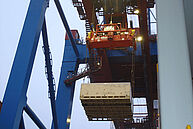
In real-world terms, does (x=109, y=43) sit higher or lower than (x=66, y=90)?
higher

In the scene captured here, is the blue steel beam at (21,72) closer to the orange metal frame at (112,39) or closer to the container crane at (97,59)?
the container crane at (97,59)

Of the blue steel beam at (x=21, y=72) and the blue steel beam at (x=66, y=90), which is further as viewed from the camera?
the blue steel beam at (x=66, y=90)

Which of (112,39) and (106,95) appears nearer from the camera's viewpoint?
(106,95)

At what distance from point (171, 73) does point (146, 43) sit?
16.5 meters

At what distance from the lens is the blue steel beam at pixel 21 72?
1001 cm

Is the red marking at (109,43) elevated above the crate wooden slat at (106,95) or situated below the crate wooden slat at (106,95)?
above

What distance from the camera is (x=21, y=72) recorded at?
35.1 feet

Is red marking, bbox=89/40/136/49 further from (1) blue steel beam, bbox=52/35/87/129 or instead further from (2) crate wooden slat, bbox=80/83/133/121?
(1) blue steel beam, bbox=52/35/87/129

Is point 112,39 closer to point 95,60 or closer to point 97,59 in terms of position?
point 95,60

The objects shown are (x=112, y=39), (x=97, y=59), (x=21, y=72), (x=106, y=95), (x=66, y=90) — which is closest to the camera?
(x=21, y=72)

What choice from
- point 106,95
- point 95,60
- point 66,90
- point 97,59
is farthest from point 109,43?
point 66,90

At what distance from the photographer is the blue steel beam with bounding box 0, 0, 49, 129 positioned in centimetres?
1001

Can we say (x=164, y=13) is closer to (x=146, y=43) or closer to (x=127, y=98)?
(x=127, y=98)

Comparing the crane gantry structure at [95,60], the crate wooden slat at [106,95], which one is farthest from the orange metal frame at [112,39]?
the crate wooden slat at [106,95]
